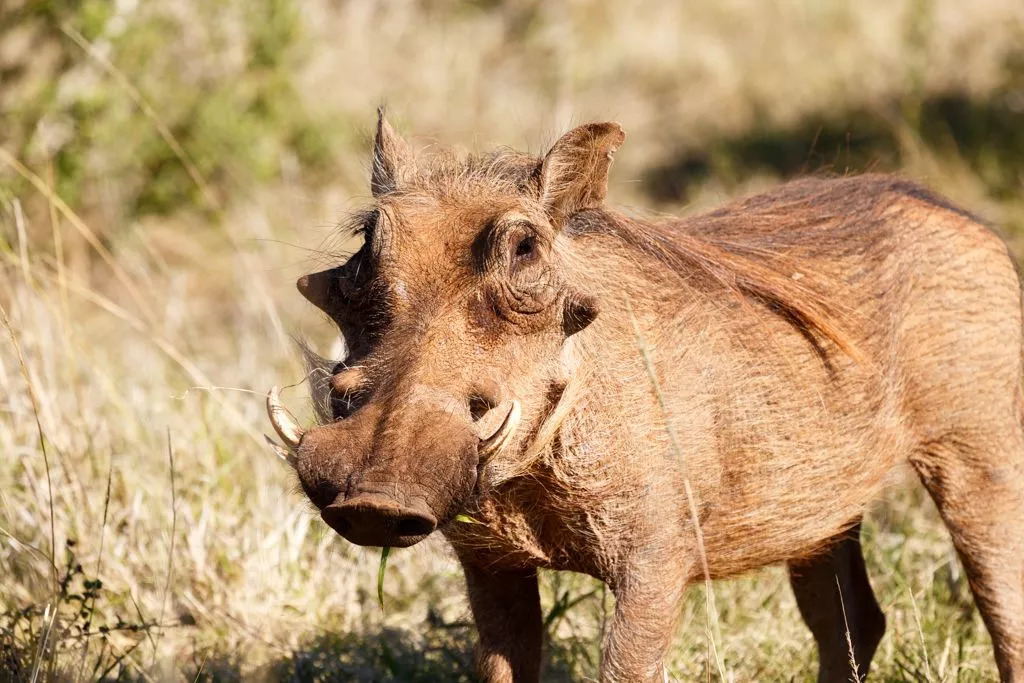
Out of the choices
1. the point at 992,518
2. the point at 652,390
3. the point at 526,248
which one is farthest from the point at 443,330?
the point at 992,518

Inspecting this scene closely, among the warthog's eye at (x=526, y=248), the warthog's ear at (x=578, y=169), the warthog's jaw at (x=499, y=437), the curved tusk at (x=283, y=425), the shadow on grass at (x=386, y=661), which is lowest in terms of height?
the shadow on grass at (x=386, y=661)

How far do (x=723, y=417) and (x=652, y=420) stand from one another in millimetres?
220

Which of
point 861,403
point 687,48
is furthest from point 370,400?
point 687,48

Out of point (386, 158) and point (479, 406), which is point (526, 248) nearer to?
point (479, 406)

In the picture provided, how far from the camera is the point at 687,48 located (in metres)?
11.6

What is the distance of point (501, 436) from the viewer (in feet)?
7.75

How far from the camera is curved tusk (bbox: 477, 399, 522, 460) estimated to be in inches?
92.8

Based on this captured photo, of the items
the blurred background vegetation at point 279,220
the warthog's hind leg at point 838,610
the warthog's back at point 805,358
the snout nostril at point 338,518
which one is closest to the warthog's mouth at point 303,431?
the snout nostril at point 338,518

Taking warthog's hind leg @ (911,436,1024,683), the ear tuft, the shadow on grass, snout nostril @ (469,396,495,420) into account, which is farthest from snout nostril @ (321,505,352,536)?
warthog's hind leg @ (911,436,1024,683)

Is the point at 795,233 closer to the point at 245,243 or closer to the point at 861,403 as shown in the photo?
the point at 861,403

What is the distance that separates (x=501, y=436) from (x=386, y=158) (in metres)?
0.77

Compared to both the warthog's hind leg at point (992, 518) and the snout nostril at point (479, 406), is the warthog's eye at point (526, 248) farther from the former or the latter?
the warthog's hind leg at point (992, 518)

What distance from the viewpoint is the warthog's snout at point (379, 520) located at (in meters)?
2.14

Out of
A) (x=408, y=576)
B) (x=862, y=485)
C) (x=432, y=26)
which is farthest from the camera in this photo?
(x=432, y=26)
